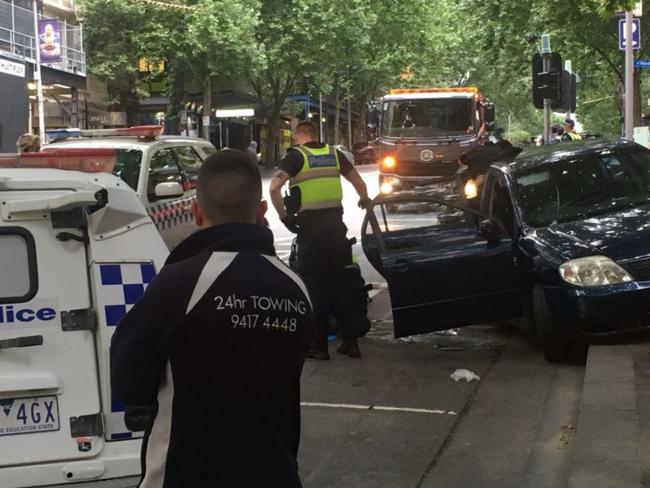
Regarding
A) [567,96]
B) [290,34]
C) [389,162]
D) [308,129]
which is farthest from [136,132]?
[290,34]

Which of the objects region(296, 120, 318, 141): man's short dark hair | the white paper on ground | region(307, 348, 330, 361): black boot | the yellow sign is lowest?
the white paper on ground

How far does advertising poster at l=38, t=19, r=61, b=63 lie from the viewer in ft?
102

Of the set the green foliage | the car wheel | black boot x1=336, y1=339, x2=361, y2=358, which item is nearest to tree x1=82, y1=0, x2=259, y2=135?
the green foliage

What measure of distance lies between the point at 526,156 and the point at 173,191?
3.67 meters

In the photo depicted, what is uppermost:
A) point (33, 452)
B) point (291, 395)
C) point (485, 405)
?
point (291, 395)

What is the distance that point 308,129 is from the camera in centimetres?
718

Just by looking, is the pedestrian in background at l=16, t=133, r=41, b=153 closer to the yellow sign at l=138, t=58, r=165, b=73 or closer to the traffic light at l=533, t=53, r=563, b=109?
the traffic light at l=533, t=53, r=563, b=109

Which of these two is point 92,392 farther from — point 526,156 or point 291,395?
point 526,156

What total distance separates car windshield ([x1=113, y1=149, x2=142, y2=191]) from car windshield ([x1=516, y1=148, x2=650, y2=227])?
424 centimetres

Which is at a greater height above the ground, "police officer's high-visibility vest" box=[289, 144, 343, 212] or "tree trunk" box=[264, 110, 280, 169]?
"tree trunk" box=[264, 110, 280, 169]

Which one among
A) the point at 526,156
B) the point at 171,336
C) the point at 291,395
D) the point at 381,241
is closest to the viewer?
the point at 171,336

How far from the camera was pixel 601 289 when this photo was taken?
650cm

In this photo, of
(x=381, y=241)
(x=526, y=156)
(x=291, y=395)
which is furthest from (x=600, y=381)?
(x=291, y=395)

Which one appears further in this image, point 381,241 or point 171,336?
point 381,241
